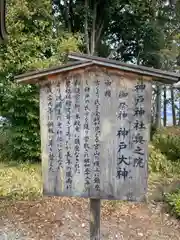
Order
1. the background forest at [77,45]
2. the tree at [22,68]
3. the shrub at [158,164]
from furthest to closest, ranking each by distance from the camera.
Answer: the shrub at [158,164], the background forest at [77,45], the tree at [22,68]

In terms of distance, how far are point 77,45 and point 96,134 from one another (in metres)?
6.67

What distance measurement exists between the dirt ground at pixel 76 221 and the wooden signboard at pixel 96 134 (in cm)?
235

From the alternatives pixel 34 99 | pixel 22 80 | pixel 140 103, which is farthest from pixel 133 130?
pixel 34 99

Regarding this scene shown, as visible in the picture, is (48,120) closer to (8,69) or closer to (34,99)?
(34,99)

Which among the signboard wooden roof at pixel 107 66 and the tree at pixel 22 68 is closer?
the signboard wooden roof at pixel 107 66

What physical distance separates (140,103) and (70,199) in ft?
13.9

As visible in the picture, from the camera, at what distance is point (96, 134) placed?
9.79 ft

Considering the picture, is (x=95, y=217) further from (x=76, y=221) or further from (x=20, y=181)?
(x=20, y=181)

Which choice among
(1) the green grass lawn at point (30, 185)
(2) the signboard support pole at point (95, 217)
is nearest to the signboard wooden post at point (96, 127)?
(2) the signboard support pole at point (95, 217)

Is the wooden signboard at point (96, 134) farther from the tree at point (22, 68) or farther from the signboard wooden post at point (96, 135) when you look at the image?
the tree at point (22, 68)

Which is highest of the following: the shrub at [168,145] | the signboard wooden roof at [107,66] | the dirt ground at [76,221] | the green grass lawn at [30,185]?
the signboard wooden roof at [107,66]

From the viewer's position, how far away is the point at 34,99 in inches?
301

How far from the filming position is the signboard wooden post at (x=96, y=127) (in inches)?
113

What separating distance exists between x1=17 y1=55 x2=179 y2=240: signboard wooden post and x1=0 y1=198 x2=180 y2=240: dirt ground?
2.37 meters
